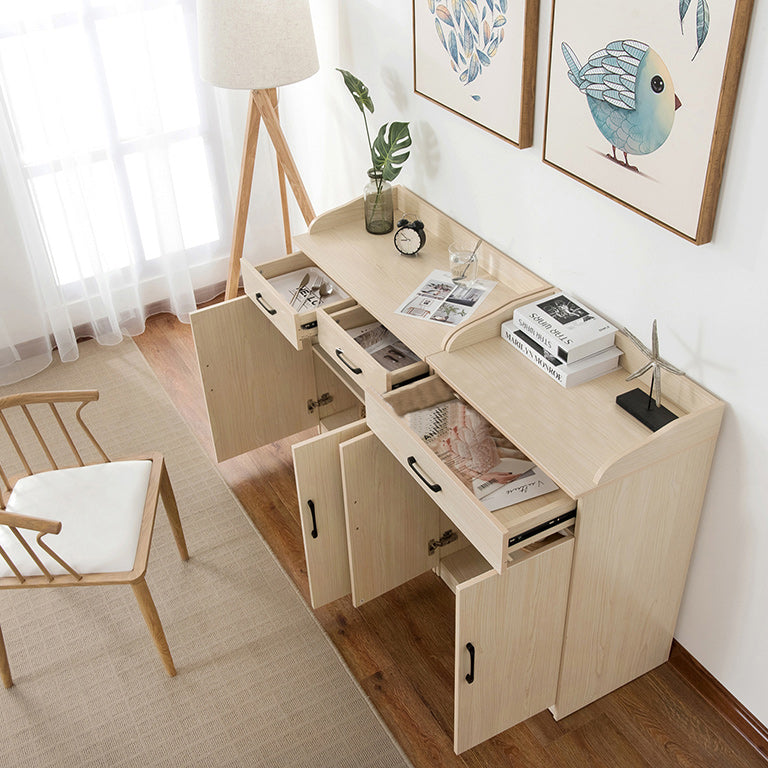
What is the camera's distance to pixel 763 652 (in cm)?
203

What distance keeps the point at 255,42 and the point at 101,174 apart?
1065mm

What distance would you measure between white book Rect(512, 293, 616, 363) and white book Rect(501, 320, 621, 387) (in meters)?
0.01

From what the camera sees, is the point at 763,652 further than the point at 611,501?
Yes

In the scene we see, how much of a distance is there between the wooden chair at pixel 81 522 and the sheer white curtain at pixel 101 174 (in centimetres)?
119

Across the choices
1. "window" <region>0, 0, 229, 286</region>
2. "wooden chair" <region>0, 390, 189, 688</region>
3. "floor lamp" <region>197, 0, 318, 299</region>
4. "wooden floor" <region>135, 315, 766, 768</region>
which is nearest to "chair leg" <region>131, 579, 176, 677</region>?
"wooden chair" <region>0, 390, 189, 688</region>

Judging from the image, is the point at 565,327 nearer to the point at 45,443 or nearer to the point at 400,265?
the point at 400,265

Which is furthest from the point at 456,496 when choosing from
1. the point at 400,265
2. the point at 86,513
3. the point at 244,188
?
the point at 244,188

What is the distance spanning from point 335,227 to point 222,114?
3.37 feet

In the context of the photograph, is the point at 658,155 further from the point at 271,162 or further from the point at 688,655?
the point at 271,162

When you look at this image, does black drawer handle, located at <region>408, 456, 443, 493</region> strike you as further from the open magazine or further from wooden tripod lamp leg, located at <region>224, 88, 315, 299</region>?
wooden tripod lamp leg, located at <region>224, 88, 315, 299</region>

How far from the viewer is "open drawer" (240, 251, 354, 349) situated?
2414mm

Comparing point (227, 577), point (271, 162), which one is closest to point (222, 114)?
point (271, 162)

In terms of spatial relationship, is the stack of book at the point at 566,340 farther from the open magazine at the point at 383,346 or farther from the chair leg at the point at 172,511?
the chair leg at the point at 172,511

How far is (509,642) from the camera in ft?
6.29
